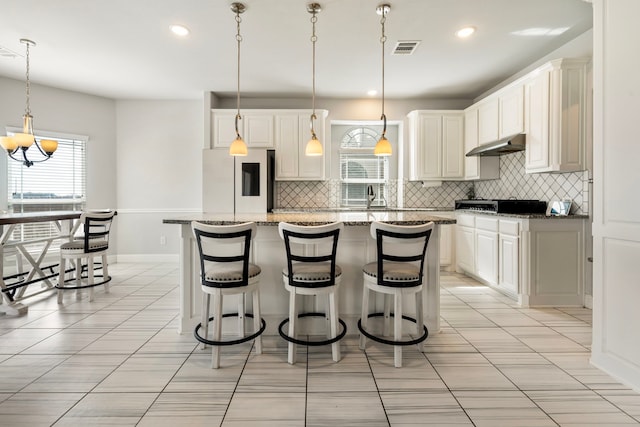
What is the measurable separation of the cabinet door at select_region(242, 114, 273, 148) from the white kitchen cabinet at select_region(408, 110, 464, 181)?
2.22 metres

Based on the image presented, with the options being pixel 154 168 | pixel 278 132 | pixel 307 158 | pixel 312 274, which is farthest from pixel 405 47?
pixel 154 168

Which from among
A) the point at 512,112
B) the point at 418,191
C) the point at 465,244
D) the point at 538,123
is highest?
the point at 512,112

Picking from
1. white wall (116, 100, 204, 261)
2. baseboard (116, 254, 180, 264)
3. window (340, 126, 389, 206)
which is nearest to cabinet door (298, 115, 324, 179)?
window (340, 126, 389, 206)

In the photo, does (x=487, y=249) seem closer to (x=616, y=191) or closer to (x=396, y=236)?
(x=616, y=191)

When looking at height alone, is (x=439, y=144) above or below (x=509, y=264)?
above

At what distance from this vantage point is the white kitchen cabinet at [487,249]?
11.6ft

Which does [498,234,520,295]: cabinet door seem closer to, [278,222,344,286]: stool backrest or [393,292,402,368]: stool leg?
[393,292,402,368]: stool leg

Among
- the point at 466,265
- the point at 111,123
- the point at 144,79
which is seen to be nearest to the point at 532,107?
the point at 466,265

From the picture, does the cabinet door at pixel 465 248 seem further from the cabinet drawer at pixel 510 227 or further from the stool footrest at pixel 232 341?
the stool footrest at pixel 232 341

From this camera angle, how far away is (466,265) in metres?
4.19

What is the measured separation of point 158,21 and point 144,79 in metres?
1.67

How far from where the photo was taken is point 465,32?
3.05 metres

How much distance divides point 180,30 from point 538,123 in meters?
3.68

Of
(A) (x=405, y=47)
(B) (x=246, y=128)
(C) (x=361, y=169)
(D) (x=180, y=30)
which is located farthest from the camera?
(C) (x=361, y=169)
